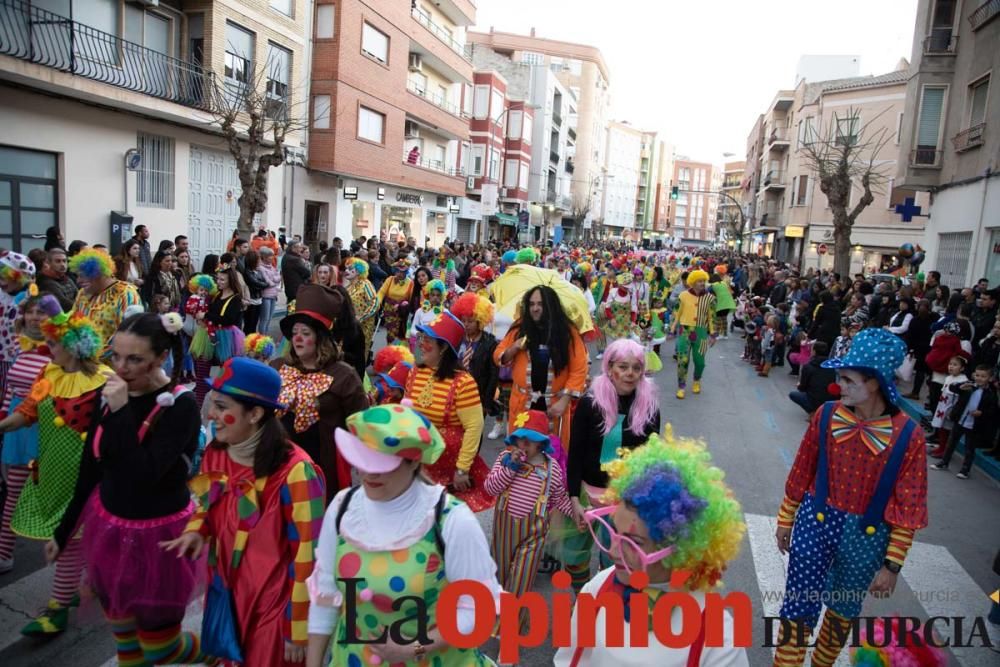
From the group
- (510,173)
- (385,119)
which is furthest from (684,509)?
(510,173)

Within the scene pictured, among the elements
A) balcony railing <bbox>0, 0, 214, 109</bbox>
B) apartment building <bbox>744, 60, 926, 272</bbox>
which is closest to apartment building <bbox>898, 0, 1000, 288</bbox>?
apartment building <bbox>744, 60, 926, 272</bbox>

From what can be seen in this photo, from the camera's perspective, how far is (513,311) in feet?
21.9

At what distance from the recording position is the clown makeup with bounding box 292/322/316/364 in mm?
4031

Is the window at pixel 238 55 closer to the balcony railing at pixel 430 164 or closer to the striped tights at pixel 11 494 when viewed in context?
the balcony railing at pixel 430 164

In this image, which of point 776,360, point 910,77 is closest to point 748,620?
point 776,360

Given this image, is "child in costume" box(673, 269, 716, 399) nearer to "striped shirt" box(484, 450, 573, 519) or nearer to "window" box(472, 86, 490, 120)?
"striped shirt" box(484, 450, 573, 519)

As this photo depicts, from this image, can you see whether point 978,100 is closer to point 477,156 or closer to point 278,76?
point 278,76

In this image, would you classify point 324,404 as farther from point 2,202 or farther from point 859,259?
point 859,259

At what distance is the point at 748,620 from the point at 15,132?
17.5 m

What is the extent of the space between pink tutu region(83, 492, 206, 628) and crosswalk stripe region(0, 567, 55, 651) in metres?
1.21

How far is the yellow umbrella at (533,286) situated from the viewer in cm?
612

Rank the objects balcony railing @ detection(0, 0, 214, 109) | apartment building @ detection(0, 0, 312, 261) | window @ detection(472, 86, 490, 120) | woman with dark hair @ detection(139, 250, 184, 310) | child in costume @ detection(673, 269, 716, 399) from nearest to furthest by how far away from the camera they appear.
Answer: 1. woman with dark hair @ detection(139, 250, 184, 310)
2. child in costume @ detection(673, 269, 716, 399)
3. balcony railing @ detection(0, 0, 214, 109)
4. apartment building @ detection(0, 0, 312, 261)
5. window @ detection(472, 86, 490, 120)

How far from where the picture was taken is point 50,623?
150 inches

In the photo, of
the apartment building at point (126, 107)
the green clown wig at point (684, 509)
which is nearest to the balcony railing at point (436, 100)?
the apartment building at point (126, 107)
